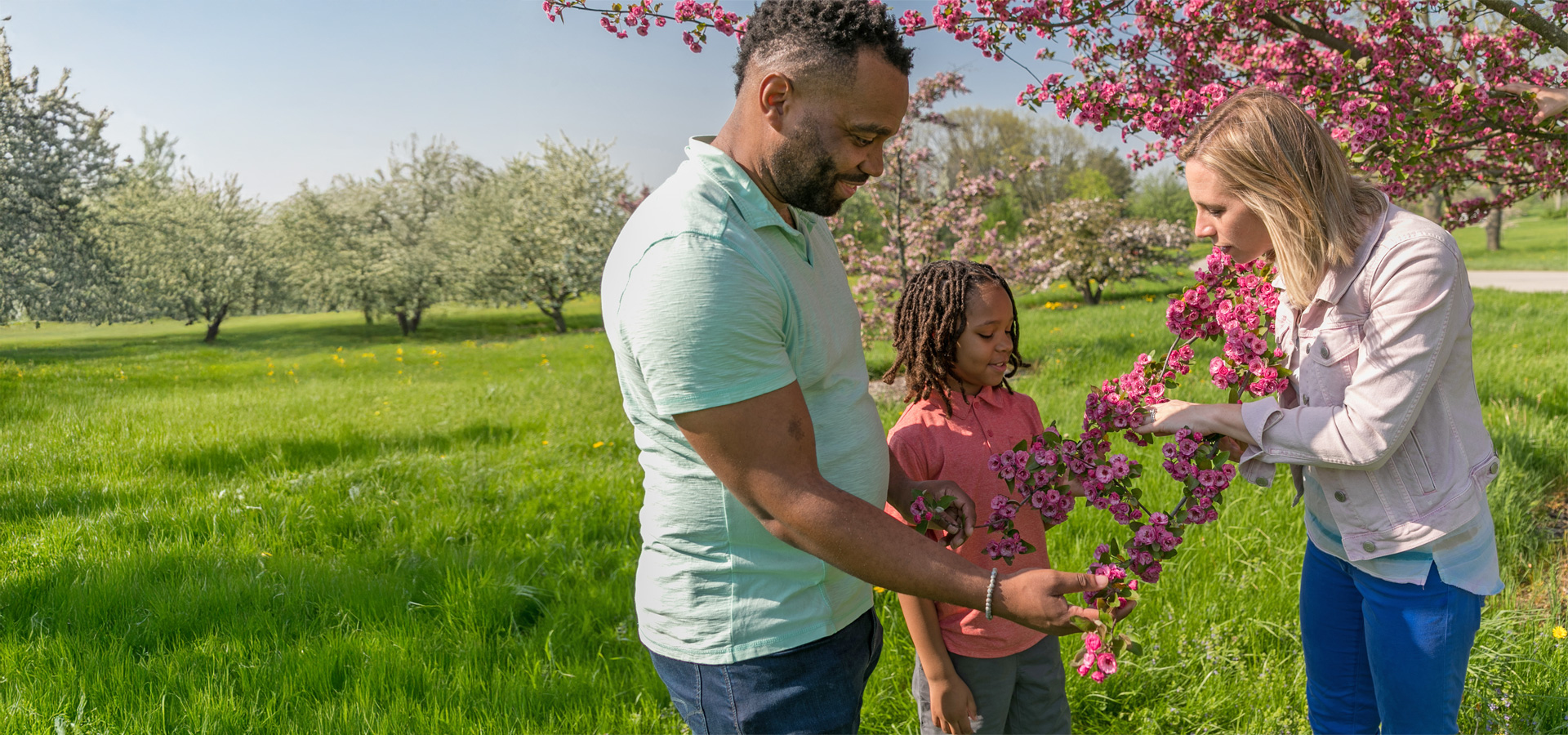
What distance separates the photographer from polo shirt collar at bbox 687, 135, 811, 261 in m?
1.45

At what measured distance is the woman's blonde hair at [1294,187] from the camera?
1800 millimetres

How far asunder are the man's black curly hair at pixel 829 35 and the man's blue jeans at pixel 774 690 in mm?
1133

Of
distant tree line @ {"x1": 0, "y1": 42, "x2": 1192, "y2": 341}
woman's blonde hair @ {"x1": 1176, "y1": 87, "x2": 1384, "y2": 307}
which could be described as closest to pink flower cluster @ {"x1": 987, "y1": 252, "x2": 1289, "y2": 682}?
woman's blonde hair @ {"x1": 1176, "y1": 87, "x2": 1384, "y2": 307}

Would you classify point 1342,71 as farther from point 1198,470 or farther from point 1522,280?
point 1522,280

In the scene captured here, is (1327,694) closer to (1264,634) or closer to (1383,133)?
(1264,634)

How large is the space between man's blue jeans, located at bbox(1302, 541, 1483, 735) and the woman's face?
87cm

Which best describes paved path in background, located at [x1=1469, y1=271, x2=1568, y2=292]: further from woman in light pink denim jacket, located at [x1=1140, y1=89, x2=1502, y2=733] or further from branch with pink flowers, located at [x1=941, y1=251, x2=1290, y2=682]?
woman in light pink denim jacket, located at [x1=1140, y1=89, x2=1502, y2=733]

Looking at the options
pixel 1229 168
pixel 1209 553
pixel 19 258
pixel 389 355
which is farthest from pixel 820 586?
pixel 19 258

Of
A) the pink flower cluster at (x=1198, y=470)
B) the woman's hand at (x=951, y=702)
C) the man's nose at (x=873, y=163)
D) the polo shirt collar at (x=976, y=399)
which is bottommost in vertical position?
the woman's hand at (x=951, y=702)

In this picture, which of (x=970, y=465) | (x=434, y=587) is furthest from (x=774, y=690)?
(x=434, y=587)

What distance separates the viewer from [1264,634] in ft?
10.8

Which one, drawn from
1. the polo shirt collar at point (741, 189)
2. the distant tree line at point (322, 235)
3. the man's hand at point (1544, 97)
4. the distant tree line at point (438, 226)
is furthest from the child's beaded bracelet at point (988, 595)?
the distant tree line at point (322, 235)

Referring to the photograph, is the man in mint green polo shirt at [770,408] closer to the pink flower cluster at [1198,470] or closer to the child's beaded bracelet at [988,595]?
the child's beaded bracelet at [988,595]

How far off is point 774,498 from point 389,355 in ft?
57.7
